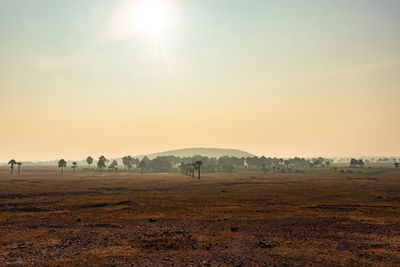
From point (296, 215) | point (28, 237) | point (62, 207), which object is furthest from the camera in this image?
point (62, 207)

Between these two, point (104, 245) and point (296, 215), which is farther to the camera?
point (296, 215)

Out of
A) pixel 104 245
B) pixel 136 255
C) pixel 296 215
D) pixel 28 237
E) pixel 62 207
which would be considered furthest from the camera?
pixel 62 207

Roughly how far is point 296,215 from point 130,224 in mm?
26530

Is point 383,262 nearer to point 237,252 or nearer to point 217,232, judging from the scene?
point 237,252

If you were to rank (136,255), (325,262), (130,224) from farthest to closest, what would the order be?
(130,224) → (136,255) → (325,262)

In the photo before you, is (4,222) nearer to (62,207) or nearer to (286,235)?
(62,207)

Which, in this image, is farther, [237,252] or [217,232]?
[217,232]

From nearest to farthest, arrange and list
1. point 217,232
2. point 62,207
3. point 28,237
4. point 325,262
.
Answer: point 325,262
point 28,237
point 217,232
point 62,207

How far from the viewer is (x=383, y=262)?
2277 centimetres

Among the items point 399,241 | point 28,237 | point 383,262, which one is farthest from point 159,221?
point 399,241

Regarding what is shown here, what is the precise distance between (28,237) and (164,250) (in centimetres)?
1690

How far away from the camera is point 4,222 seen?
37.6 meters

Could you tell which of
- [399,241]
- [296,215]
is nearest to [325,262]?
[399,241]

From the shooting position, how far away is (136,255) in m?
24.7
